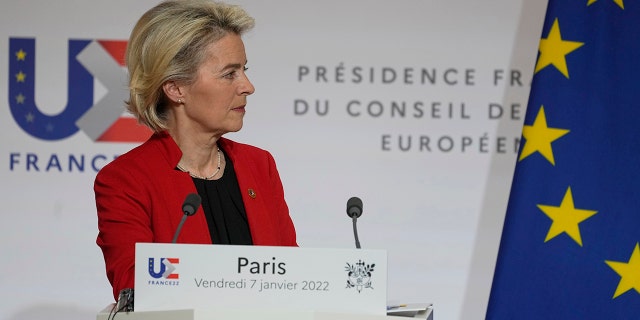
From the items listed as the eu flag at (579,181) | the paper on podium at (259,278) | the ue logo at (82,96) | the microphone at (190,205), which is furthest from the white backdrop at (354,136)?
the paper on podium at (259,278)

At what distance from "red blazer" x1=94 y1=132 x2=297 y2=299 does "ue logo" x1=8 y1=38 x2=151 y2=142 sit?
1.37m

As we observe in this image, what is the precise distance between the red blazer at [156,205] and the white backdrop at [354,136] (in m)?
1.22

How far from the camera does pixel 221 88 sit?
2.71 meters

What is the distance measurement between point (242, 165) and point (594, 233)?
4.82 ft

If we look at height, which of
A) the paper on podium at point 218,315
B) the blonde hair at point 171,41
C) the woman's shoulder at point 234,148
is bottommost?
the paper on podium at point 218,315

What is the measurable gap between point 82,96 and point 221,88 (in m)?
1.64

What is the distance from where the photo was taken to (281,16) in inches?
165

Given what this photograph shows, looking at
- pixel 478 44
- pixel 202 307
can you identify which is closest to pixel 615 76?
pixel 478 44

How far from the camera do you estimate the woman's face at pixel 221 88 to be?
8.88 ft

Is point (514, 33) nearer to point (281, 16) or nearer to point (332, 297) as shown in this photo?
point (281, 16)

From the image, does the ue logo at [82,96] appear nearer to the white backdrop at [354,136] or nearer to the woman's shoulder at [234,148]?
the white backdrop at [354,136]

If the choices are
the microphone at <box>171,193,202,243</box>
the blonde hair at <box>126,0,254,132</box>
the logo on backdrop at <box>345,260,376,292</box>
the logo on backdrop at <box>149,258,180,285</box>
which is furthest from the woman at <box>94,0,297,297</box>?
the logo on backdrop at <box>345,260,376,292</box>

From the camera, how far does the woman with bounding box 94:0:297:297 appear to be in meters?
2.58

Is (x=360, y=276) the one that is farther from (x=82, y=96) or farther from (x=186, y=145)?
(x=82, y=96)
